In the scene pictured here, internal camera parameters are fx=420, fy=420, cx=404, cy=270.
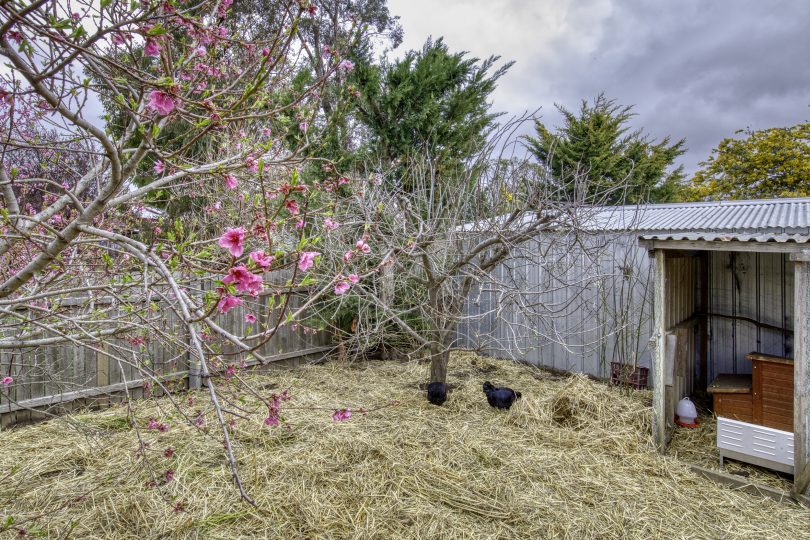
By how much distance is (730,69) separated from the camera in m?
12.7

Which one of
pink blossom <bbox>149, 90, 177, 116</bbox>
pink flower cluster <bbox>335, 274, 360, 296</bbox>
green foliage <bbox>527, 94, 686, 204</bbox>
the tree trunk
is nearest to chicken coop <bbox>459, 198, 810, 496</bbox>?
the tree trunk

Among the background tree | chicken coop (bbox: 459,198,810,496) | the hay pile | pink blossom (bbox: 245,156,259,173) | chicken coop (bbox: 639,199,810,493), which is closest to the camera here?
pink blossom (bbox: 245,156,259,173)

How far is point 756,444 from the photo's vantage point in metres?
3.09

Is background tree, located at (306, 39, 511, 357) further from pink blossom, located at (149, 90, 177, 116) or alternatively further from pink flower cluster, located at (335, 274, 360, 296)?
pink blossom, located at (149, 90, 177, 116)

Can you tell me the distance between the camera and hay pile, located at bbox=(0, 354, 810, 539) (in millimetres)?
2371

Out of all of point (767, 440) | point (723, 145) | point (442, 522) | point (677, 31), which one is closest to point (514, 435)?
point (442, 522)

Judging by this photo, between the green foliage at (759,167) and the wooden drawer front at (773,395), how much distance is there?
1144cm

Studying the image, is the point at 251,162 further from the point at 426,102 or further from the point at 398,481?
the point at 426,102

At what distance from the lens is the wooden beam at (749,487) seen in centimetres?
280

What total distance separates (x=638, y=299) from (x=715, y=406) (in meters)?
1.70

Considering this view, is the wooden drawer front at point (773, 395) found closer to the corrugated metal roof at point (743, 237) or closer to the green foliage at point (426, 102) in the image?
the corrugated metal roof at point (743, 237)

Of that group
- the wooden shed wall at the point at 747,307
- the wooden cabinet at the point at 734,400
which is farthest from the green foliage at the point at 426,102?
the wooden cabinet at the point at 734,400

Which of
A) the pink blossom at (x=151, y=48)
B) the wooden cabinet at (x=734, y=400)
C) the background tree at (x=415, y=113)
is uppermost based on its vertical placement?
the background tree at (x=415, y=113)

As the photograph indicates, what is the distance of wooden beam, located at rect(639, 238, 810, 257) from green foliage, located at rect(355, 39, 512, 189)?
315 centimetres
